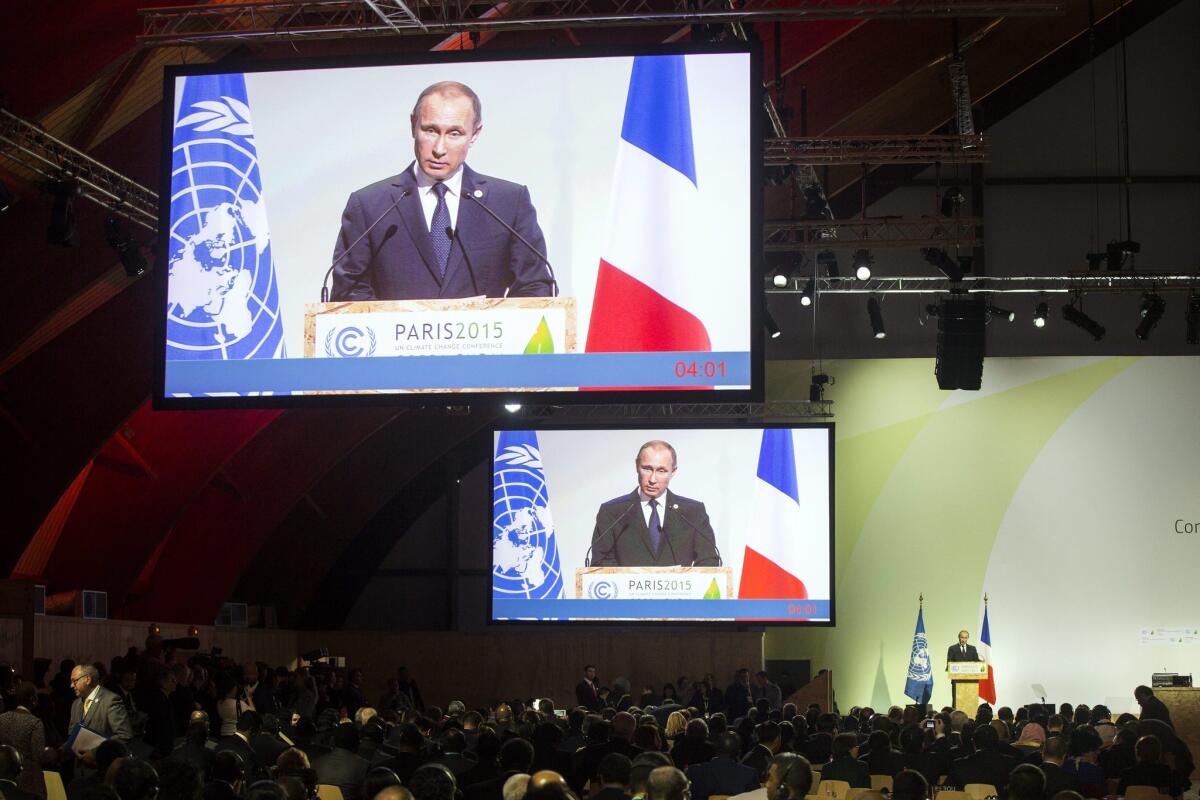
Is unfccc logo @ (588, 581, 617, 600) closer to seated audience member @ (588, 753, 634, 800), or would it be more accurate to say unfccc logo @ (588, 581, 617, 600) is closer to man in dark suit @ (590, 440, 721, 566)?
man in dark suit @ (590, 440, 721, 566)

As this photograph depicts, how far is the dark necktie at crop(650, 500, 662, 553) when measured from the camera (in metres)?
17.0

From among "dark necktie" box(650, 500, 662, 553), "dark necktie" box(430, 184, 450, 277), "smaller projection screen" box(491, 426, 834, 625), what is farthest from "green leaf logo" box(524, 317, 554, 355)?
"dark necktie" box(650, 500, 662, 553)

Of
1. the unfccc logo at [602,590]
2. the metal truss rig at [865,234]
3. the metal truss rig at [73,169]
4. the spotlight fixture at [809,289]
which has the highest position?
the metal truss rig at [865,234]

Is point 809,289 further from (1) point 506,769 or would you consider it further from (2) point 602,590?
(1) point 506,769

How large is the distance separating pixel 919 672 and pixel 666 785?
16490mm

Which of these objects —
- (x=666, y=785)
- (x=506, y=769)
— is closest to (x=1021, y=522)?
(x=506, y=769)

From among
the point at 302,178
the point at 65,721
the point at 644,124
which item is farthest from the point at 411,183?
the point at 65,721

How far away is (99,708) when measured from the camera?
9062 millimetres

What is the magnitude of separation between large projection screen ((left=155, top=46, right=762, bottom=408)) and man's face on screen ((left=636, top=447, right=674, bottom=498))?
32.2 feet

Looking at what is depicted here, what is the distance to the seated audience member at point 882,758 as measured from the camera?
367 inches

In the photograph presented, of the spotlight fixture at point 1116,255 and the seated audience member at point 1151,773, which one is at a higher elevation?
the spotlight fixture at point 1116,255

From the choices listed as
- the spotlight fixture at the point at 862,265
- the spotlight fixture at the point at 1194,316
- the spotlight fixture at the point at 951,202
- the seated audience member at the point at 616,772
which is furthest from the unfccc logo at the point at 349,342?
the spotlight fixture at the point at 1194,316

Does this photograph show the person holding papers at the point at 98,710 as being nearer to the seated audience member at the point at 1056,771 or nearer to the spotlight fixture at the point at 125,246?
the spotlight fixture at the point at 125,246

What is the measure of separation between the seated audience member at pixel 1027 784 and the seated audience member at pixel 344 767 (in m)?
3.53
